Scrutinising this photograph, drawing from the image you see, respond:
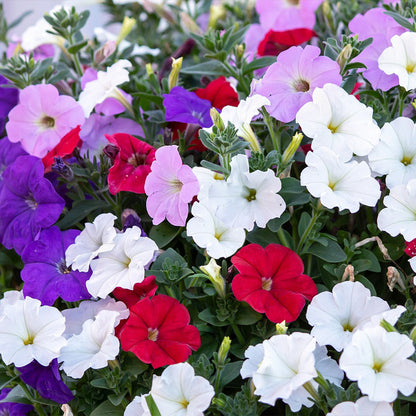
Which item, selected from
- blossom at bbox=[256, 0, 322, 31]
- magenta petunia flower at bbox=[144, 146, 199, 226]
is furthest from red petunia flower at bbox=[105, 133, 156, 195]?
blossom at bbox=[256, 0, 322, 31]

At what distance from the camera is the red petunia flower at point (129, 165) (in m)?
0.73

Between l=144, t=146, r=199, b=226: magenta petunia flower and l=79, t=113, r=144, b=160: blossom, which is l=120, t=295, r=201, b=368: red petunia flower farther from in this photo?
l=79, t=113, r=144, b=160: blossom

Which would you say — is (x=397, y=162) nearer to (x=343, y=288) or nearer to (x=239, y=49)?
(x=343, y=288)

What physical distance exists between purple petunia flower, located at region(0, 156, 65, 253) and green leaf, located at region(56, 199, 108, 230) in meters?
0.02

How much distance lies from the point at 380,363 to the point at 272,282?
0.56ft

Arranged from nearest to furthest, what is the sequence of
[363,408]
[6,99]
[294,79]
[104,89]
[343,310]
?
1. [363,408]
2. [343,310]
3. [294,79]
4. [104,89]
5. [6,99]

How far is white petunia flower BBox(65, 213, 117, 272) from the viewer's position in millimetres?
703

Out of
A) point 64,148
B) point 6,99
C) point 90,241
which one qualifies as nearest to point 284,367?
point 90,241

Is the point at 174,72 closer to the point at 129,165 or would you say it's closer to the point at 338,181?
the point at 129,165

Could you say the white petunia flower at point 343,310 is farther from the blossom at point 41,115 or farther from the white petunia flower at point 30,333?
the blossom at point 41,115

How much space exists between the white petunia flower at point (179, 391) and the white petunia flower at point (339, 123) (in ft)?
0.88

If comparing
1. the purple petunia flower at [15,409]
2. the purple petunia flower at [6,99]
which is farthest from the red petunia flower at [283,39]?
the purple petunia flower at [15,409]

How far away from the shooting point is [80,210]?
2.61 feet

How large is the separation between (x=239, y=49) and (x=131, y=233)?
Result: 31 centimetres
